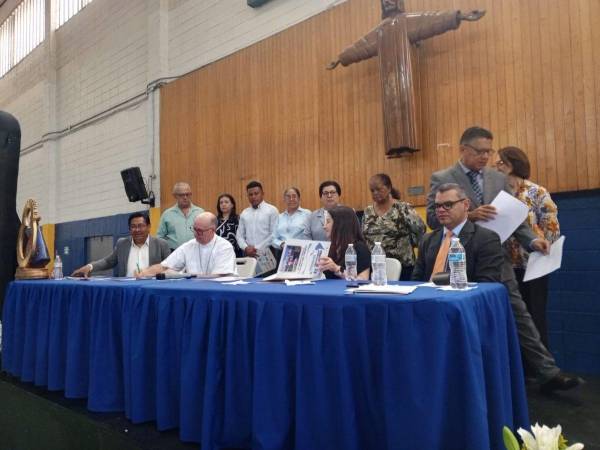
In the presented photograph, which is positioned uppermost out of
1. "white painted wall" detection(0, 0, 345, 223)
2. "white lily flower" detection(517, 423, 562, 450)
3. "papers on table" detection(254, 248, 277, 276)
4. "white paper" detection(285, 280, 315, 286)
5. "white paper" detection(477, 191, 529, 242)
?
"white painted wall" detection(0, 0, 345, 223)

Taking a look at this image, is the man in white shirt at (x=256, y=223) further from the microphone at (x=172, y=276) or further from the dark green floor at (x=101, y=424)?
the dark green floor at (x=101, y=424)

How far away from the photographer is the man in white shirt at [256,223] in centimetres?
417

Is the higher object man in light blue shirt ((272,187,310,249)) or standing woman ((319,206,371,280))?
man in light blue shirt ((272,187,310,249))

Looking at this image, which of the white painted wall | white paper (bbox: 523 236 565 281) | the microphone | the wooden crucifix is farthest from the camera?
the white painted wall

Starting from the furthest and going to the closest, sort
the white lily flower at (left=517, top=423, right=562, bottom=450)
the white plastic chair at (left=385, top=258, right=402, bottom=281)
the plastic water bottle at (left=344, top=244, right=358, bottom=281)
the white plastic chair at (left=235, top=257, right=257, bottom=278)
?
the white plastic chair at (left=235, top=257, right=257, bottom=278) → the white plastic chair at (left=385, top=258, right=402, bottom=281) → the plastic water bottle at (left=344, top=244, right=358, bottom=281) → the white lily flower at (left=517, top=423, right=562, bottom=450)

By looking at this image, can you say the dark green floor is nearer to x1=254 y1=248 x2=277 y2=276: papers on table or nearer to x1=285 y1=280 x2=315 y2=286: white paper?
x1=285 y1=280 x2=315 y2=286: white paper

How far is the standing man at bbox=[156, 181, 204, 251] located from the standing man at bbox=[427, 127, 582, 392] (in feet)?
7.67

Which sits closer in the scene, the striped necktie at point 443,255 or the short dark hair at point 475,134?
the striped necktie at point 443,255

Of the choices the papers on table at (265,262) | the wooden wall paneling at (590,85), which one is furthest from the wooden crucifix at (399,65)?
the papers on table at (265,262)

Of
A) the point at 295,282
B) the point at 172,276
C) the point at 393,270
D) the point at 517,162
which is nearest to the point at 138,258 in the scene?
the point at 172,276

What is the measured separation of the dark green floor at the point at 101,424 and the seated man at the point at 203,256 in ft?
2.90

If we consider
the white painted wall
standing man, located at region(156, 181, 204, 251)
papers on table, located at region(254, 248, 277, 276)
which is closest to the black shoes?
papers on table, located at region(254, 248, 277, 276)

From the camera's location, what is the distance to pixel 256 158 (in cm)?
526

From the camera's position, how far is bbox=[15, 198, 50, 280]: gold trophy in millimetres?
3184
